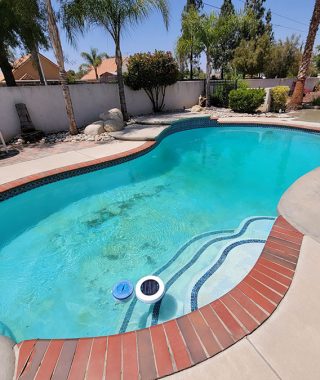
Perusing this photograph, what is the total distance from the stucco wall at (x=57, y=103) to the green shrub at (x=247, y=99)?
4.60 m

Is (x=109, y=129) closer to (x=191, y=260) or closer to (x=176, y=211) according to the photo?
(x=176, y=211)

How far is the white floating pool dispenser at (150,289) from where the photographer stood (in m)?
2.37

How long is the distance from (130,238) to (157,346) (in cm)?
254

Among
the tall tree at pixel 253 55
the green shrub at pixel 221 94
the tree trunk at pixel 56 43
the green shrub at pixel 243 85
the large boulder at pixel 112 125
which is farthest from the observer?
the tall tree at pixel 253 55

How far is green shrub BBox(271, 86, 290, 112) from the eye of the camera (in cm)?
1401

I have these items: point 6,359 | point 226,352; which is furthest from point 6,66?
point 226,352

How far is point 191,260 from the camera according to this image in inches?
151

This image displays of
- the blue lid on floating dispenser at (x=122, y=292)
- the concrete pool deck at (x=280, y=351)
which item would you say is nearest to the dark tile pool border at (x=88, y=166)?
the blue lid on floating dispenser at (x=122, y=292)

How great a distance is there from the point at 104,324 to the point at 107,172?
507cm

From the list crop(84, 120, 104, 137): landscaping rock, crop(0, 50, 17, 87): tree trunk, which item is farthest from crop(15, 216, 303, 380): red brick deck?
crop(0, 50, 17, 87): tree trunk

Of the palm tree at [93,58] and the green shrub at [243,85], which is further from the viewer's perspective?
the palm tree at [93,58]

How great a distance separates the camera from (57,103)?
1099 cm

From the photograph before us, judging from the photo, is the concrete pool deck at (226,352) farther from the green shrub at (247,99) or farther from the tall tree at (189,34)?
the tall tree at (189,34)

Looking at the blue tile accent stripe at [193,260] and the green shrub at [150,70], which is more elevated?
the green shrub at [150,70]
